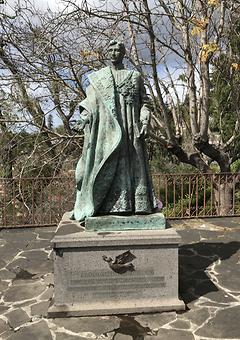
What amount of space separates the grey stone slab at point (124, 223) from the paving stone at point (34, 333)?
3.41 feet

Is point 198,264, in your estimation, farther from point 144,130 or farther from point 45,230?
point 45,230

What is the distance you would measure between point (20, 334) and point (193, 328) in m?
1.62

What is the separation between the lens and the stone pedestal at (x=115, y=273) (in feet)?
12.8

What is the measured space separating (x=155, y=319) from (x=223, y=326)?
0.65 meters

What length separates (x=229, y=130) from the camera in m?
13.1

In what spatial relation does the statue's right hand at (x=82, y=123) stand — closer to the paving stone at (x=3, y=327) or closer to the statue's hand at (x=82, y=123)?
the statue's hand at (x=82, y=123)

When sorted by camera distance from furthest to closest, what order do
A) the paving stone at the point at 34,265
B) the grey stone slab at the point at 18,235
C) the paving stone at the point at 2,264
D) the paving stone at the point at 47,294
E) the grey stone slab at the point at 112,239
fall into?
the grey stone slab at the point at 18,235
the paving stone at the point at 2,264
the paving stone at the point at 34,265
the paving stone at the point at 47,294
the grey stone slab at the point at 112,239

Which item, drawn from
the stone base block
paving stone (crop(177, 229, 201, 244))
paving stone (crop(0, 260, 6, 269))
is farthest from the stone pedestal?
paving stone (crop(177, 229, 201, 244))

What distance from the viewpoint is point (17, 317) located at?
3959mm

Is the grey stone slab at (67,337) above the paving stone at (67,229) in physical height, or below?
below

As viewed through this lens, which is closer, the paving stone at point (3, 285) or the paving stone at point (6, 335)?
the paving stone at point (6, 335)

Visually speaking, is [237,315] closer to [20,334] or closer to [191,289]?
[191,289]

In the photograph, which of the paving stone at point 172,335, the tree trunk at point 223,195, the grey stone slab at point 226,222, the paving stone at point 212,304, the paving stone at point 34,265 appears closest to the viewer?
the paving stone at point 172,335

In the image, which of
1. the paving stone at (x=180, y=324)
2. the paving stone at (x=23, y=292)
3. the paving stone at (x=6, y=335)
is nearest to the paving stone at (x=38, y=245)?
the paving stone at (x=23, y=292)
